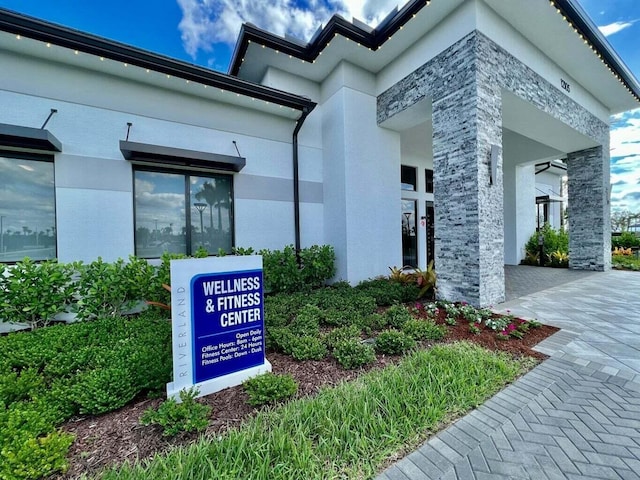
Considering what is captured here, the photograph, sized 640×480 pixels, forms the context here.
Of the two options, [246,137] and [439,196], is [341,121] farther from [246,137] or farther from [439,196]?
[439,196]

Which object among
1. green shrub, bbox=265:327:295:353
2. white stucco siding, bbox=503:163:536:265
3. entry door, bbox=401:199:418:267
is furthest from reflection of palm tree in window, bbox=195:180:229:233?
white stucco siding, bbox=503:163:536:265

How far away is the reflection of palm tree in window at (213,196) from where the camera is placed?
6.35 metres

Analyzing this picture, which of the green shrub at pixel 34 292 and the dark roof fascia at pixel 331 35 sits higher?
the dark roof fascia at pixel 331 35

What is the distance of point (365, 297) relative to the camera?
5516 mm

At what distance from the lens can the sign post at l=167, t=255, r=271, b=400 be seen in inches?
99.0

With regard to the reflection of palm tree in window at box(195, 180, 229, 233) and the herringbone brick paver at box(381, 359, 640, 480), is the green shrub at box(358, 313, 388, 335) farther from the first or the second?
the reflection of palm tree in window at box(195, 180, 229, 233)

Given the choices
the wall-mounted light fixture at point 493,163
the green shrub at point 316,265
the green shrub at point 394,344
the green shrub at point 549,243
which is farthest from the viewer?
the green shrub at point 549,243

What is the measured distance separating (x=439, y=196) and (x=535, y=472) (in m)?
5.09

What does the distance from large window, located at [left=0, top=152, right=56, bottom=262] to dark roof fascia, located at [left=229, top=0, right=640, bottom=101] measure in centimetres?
497

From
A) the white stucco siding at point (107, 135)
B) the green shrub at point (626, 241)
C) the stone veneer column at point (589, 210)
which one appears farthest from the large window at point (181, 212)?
the green shrub at point (626, 241)

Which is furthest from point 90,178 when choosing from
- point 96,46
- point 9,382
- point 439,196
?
point 439,196

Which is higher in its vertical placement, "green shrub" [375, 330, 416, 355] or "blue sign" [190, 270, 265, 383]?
"blue sign" [190, 270, 265, 383]

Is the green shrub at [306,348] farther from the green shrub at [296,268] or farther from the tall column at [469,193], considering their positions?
the tall column at [469,193]

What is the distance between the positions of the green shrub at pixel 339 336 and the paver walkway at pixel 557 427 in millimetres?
1672
